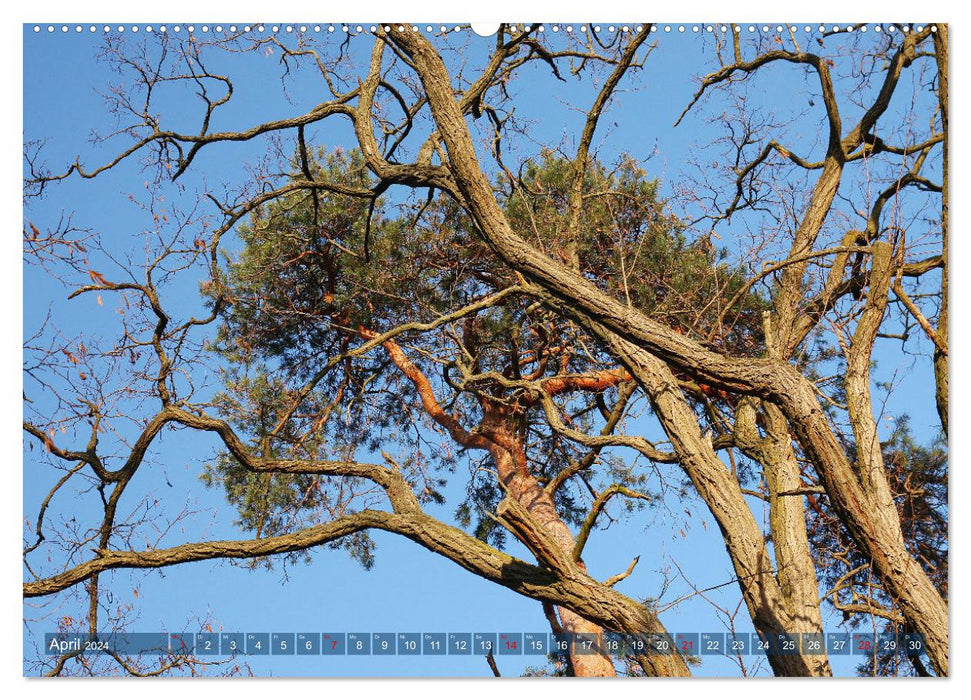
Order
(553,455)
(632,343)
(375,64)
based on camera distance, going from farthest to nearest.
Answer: (553,455), (375,64), (632,343)

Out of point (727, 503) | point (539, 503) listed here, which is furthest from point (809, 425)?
point (539, 503)

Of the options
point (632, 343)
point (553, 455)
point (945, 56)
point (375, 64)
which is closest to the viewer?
point (632, 343)

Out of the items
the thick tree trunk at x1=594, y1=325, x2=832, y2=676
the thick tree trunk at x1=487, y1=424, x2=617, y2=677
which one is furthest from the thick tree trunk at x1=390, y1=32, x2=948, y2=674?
the thick tree trunk at x1=487, y1=424, x2=617, y2=677

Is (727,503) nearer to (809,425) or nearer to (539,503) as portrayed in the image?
(809,425)

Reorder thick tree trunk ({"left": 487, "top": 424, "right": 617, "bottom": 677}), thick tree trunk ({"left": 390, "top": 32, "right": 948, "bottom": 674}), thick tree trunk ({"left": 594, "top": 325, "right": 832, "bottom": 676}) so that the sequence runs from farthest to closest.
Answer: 1. thick tree trunk ({"left": 487, "top": 424, "right": 617, "bottom": 677})
2. thick tree trunk ({"left": 594, "top": 325, "right": 832, "bottom": 676})
3. thick tree trunk ({"left": 390, "top": 32, "right": 948, "bottom": 674})

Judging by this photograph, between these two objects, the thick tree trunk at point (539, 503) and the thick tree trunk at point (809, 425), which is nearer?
the thick tree trunk at point (809, 425)

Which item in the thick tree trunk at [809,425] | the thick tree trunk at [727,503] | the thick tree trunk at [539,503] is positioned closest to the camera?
the thick tree trunk at [809,425]

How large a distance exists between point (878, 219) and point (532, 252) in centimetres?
198

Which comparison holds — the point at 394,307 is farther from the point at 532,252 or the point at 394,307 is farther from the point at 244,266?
the point at 532,252

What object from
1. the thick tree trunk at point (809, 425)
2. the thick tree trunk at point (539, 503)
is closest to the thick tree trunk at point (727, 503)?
the thick tree trunk at point (809, 425)

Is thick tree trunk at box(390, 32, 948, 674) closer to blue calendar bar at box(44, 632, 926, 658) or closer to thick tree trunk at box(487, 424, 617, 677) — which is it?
blue calendar bar at box(44, 632, 926, 658)

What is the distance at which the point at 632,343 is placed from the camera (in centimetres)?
335

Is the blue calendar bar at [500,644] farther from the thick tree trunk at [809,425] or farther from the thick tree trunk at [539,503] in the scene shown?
the thick tree trunk at [539,503]
